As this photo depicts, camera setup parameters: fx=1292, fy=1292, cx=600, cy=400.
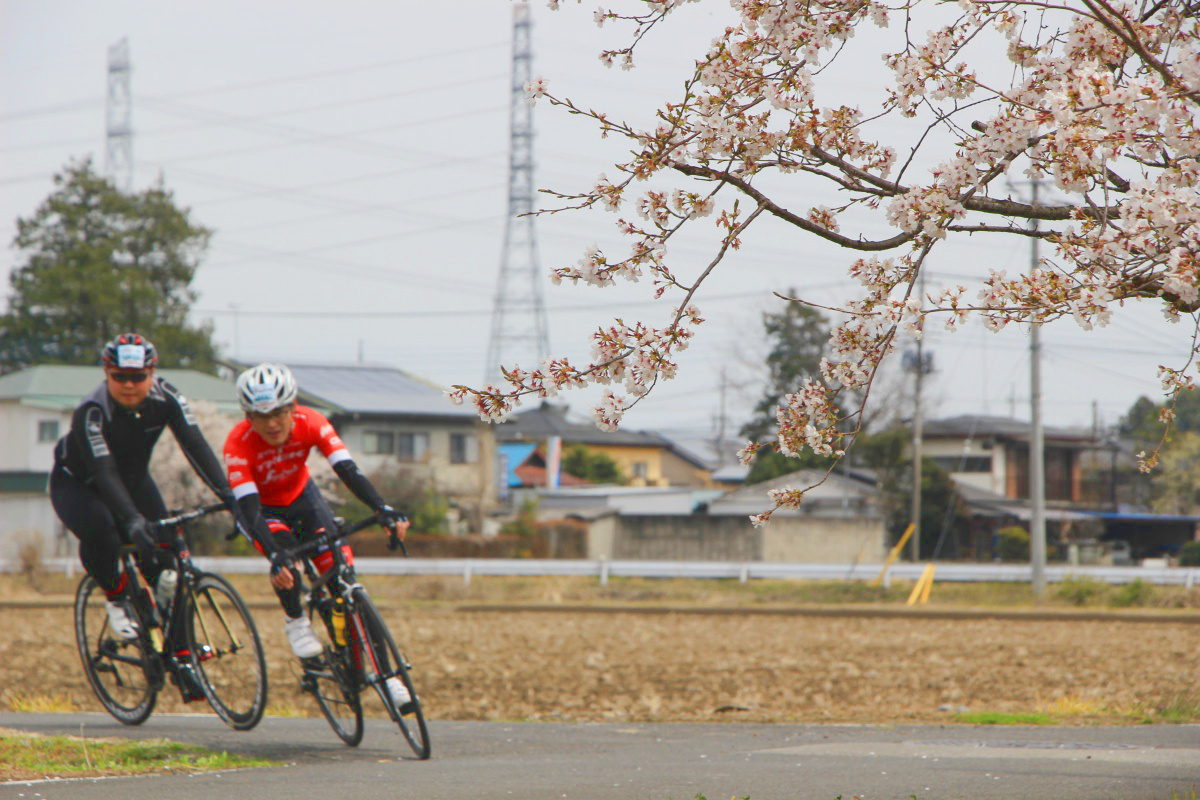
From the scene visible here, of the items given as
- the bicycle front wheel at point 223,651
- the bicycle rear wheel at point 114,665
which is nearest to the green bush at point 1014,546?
the bicycle rear wheel at point 114,665

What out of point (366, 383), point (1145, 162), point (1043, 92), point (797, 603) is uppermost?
point (366, 383)

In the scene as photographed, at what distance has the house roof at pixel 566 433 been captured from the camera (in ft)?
239

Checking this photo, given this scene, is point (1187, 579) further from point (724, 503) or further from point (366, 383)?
point (366, 383)

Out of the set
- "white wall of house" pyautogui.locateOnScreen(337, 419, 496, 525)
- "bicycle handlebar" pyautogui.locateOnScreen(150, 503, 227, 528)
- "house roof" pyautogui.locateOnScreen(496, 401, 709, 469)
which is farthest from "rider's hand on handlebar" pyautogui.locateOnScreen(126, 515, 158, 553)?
"house roof" pyautogui.locateOnScreen(496, 401, 709, 469)

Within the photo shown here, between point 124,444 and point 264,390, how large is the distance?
1.15 m

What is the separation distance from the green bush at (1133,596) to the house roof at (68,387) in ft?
112

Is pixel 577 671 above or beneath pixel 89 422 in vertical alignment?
beneath

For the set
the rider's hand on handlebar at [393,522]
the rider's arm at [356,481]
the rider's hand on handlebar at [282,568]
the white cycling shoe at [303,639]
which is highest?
the rider's arm at [356,481]

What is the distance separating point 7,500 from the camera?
1807 inches

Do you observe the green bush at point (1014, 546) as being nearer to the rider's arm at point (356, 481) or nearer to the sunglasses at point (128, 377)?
the rider's arm at point (356, 481)

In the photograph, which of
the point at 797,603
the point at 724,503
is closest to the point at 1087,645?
the point at 797,603

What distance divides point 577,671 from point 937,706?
155 inches

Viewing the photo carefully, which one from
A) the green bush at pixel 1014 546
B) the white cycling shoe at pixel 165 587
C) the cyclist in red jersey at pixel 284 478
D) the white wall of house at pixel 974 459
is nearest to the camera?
the cyclist in red jersey at pixel 284 478

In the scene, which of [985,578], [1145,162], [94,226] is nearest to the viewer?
[1145,162]
